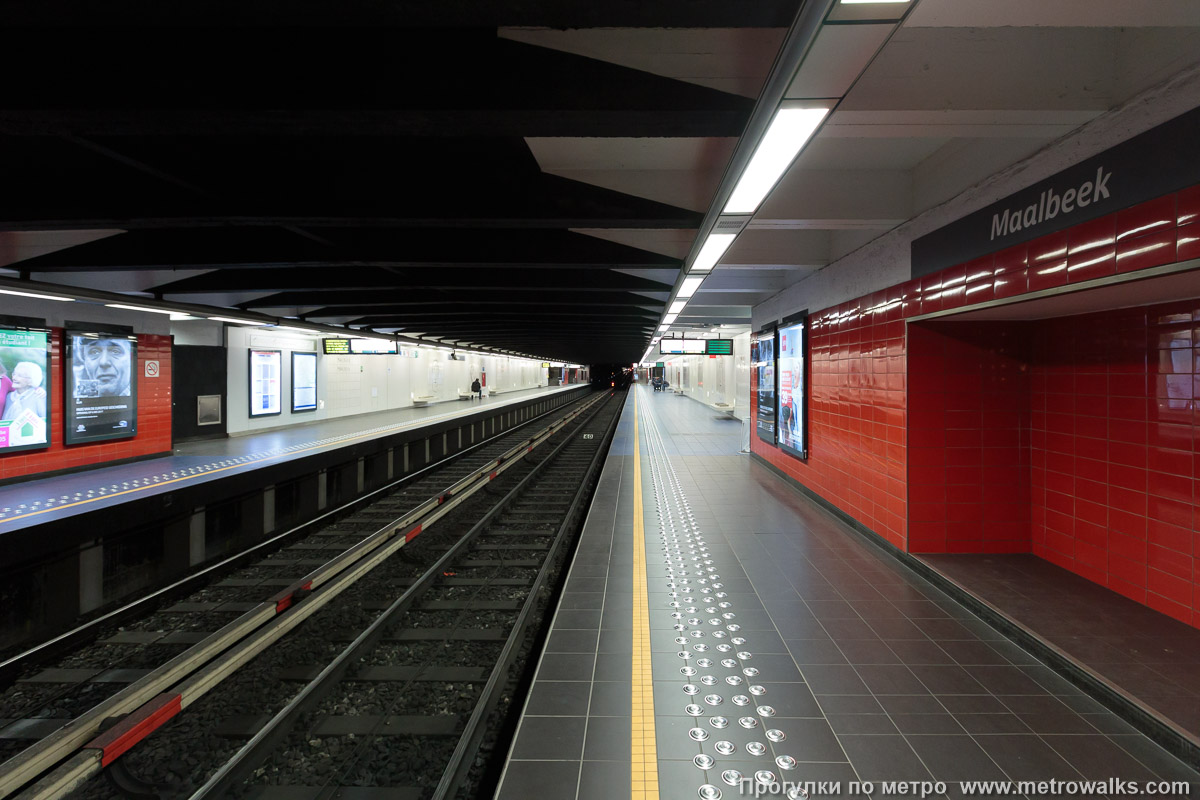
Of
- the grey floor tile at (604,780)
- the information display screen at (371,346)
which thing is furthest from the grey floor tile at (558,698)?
the information display screen at (371,346)

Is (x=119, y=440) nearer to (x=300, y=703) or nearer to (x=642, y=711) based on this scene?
(x=300, y=703)

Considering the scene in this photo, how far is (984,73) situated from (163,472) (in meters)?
10.7

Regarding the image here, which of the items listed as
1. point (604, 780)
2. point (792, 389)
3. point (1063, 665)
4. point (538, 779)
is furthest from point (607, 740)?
point (792, 389)

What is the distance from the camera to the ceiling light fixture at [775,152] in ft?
6.79

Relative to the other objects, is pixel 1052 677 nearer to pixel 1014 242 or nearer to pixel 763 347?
pixel 1014 242

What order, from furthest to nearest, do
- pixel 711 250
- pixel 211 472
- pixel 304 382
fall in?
pixel 304 382
pixel 211 472
pixel 711 250

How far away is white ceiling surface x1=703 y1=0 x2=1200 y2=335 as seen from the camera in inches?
88.0

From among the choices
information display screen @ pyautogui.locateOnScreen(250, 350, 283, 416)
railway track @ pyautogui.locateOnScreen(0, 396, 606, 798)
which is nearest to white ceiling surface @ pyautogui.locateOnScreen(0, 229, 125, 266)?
railway track @ pyautogui.locateOnScreen(0, 396, 606, 798)

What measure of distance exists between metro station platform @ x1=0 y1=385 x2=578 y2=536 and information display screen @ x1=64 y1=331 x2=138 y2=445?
651 millimetres

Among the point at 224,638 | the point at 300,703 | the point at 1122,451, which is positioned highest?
the point at 1122,451

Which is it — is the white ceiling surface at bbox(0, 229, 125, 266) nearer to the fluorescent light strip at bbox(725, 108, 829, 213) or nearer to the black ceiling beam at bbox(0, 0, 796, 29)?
the black ceiling beam at bbox(0, 0, 796, 29)

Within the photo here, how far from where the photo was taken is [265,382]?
44.5 ft

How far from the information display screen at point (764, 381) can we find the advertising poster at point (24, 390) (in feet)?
37.2

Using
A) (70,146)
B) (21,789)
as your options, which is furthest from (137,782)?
(70,146)
